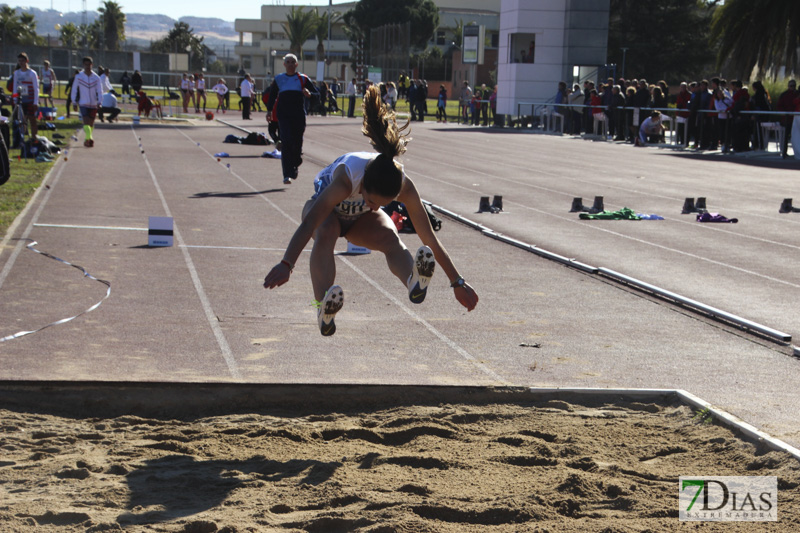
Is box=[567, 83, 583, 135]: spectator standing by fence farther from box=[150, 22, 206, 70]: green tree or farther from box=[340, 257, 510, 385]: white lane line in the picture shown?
box=[150, 22, 206, 70]: green tree

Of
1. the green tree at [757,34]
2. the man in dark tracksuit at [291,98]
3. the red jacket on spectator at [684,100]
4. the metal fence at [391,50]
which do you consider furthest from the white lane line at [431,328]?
the metal fence at [391,50]

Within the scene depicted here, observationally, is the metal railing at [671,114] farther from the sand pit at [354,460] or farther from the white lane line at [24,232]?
the sand pit at [354,460]

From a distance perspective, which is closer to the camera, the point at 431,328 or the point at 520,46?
the point at 431,328

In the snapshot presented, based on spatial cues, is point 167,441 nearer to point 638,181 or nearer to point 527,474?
point 527,474

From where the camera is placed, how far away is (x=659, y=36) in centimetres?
6688

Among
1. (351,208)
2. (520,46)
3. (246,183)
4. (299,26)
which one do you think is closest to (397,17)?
(299,26)

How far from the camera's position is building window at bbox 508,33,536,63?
146 feet

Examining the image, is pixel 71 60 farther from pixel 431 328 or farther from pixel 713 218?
pixel 431 328

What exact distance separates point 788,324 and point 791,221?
735 centimetres

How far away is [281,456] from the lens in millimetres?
5121

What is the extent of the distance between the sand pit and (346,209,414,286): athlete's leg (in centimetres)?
85

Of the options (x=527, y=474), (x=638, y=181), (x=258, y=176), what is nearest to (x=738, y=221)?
(x=638, y=181)

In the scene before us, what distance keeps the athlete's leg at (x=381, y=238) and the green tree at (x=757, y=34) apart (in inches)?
1487

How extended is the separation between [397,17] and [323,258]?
100m
